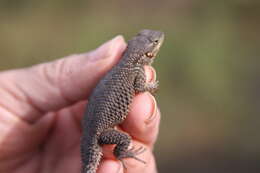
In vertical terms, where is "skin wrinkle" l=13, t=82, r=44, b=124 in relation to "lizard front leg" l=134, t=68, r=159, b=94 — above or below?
below

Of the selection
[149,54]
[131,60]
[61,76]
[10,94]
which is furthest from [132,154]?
[10,94]

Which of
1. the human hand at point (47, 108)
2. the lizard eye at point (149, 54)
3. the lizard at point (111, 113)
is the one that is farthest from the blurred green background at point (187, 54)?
the lizard at point (111, 113)

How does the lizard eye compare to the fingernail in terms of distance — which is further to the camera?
the lizard eye

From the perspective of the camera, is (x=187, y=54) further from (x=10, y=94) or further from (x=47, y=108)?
(x=10, y=94)

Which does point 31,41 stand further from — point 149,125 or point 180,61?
point 149,125

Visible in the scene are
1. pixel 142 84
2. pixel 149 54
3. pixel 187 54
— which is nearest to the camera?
pixel 142 84

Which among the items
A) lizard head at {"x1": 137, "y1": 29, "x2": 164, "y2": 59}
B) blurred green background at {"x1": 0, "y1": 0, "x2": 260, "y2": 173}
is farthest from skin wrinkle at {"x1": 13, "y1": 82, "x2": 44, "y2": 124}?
blurred green background at {"x1": 0, "y1": 0, "x2": 260, "y2": 173}

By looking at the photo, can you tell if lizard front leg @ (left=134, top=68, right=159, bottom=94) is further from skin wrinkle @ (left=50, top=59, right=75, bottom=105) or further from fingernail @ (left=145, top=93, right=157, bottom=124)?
skin wrinkle @ (left=50, top=59, right=75, bottom=105)

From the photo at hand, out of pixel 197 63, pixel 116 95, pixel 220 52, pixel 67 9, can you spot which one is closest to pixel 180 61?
pixel 197 63
